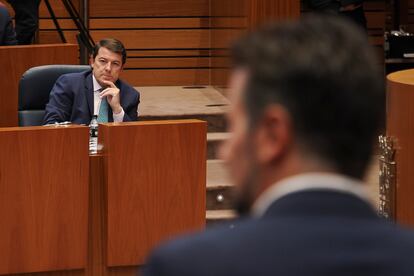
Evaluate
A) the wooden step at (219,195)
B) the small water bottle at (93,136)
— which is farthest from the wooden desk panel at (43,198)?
the wooden step at (219,195)

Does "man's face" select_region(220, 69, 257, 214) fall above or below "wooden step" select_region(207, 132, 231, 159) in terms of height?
above

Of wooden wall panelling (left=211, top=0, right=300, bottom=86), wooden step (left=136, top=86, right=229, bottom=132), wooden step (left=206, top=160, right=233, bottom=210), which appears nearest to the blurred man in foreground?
wooden step (left=206, top=160, right=233, bottom=210)

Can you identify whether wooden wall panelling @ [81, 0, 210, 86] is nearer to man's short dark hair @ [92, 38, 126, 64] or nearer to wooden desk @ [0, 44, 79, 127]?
wooden desk @ [0, 44, 79, 127]

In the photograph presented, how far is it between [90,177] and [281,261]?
11.8 feet

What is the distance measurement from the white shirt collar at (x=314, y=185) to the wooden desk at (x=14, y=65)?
618cm

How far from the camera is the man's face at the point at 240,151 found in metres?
1.05

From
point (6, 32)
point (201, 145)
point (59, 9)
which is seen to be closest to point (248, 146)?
point (201, 145)

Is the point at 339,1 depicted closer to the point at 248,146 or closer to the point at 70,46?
the point at 70,46

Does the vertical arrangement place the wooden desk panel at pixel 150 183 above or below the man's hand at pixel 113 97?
below

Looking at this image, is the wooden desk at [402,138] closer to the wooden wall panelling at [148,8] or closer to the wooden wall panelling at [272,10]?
the wooden wall panelling at [272,10]

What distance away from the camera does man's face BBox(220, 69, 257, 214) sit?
105cm

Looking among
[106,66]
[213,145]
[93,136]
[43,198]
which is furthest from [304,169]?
[213,145]

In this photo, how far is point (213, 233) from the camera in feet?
3.30

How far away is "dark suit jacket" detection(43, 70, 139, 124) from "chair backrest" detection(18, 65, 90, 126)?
0.14m
